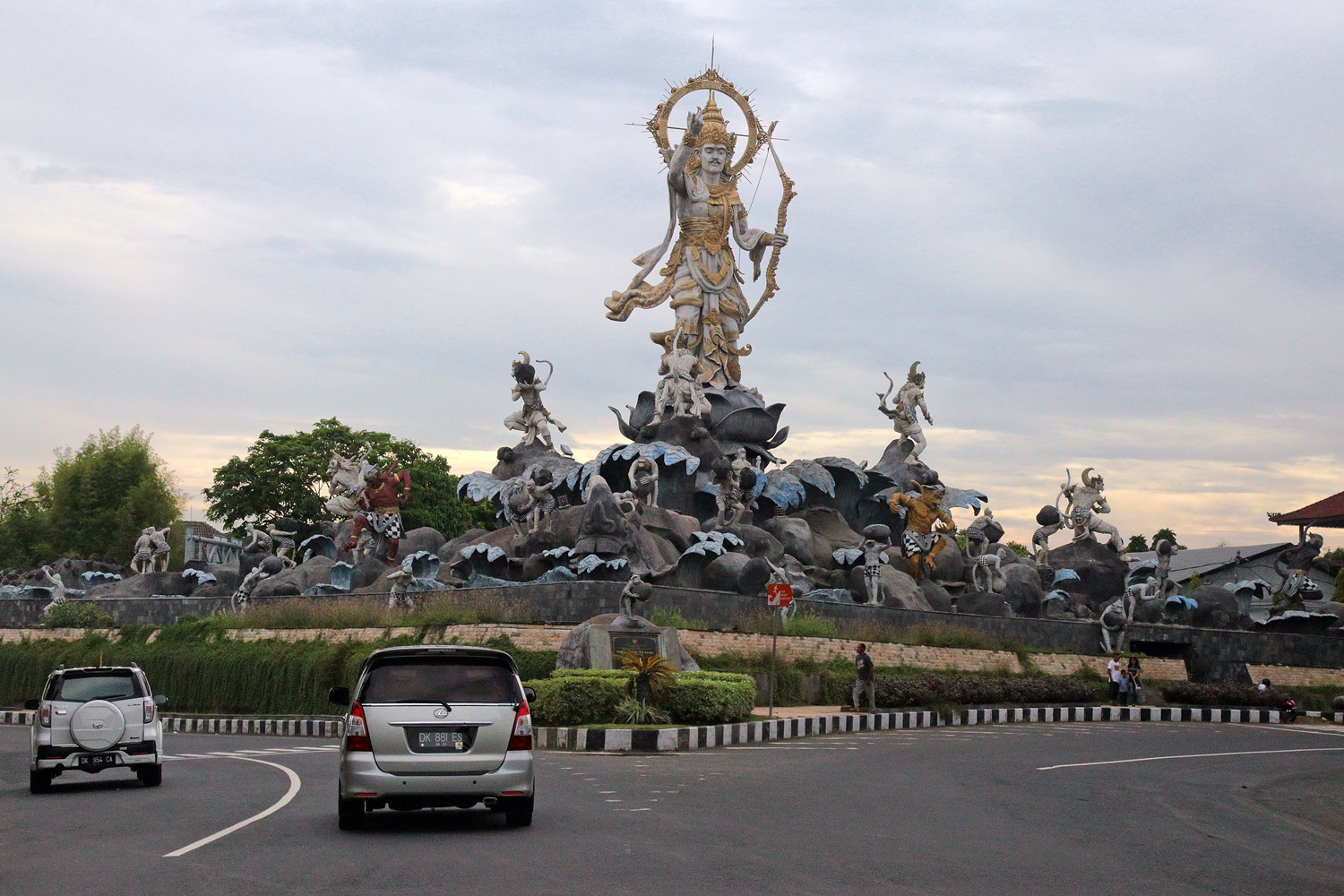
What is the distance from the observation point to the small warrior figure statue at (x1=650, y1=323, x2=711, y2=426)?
47531mm

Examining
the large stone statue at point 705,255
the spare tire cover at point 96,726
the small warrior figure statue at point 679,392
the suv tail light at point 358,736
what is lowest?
the spare tire cover at point 96,726

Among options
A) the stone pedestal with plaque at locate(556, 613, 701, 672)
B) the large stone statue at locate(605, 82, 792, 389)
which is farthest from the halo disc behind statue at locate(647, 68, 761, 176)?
the stone pedestal with plaque at locate(556, 613, 701, 672)

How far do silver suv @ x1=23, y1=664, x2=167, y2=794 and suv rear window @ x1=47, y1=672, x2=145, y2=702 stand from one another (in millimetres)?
20

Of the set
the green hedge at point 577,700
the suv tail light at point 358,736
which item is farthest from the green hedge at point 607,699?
the suv tail light at point 358,736

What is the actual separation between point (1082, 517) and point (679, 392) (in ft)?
47.1

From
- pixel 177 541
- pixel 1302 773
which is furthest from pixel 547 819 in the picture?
pixel 177 541

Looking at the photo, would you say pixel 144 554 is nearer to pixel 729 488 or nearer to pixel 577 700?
pixel 729 488

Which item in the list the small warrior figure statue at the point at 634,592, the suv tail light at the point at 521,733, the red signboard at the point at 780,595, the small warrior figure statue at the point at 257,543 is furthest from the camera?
the small warrior figure statue at the point at 257,543

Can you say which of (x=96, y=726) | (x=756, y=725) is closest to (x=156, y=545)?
(x=756, y=725)

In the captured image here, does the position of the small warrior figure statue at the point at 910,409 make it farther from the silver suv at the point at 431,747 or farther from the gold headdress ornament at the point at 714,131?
the silver suv at the point at 431,747

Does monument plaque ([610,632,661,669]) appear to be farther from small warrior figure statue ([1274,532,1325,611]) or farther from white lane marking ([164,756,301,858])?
small warrior figure statue ([1274,532,1325,611])

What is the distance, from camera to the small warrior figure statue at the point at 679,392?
1871 inches

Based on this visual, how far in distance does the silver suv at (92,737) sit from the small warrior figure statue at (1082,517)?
38.3 metres

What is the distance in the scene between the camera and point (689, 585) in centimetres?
3841
